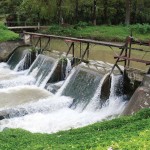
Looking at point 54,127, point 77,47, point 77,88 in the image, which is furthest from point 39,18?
point 54,127

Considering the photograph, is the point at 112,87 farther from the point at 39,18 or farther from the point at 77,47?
the point at 39,18

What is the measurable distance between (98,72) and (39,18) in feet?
72.7

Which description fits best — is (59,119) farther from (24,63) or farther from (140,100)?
(24,63)

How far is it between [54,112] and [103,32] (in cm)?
1940

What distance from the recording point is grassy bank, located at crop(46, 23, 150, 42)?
98.5ft

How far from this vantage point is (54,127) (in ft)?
38.3

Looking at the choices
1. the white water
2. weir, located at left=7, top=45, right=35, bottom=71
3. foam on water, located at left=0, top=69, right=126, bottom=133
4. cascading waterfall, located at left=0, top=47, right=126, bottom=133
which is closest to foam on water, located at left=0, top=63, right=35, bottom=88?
cascading waterfall, located at left=0, top=47, right=126, bottom=133

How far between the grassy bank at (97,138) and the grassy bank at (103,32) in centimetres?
2146

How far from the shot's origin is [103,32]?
31219 mm

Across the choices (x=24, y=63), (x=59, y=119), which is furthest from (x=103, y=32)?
(x=59, y=119)

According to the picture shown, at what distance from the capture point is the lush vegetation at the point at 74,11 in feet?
111

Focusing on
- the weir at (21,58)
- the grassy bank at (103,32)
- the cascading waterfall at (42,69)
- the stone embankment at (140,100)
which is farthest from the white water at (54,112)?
the grassy bank at (103,32)

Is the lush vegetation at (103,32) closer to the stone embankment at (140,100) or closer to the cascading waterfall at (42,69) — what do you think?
the cascading waterfall at (42,69)

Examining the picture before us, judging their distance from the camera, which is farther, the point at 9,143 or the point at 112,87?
the point at 112,87
